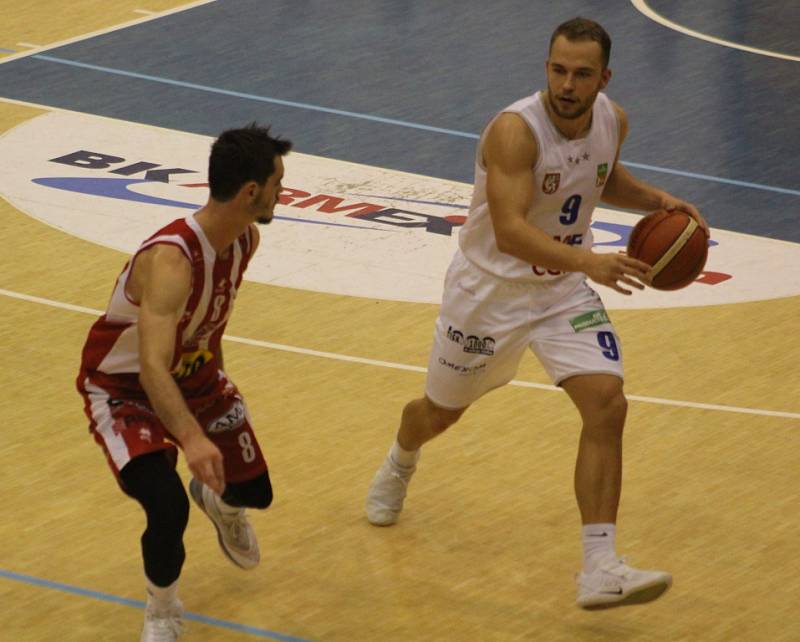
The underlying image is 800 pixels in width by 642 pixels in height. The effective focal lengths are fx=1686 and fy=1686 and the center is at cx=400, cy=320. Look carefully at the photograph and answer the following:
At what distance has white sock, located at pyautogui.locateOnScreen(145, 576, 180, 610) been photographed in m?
5.62

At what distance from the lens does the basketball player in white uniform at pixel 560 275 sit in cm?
588

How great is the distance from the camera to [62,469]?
7.24 meters

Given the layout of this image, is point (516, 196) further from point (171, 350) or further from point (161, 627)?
point (161, 627)

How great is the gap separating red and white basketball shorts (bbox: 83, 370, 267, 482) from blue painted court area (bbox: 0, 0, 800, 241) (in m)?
5.33

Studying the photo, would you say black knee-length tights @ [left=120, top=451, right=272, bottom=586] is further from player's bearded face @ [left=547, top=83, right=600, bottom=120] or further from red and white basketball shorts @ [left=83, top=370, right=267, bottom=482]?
player's bearded face @ [left=547, top=83, right=600, bottom=120]

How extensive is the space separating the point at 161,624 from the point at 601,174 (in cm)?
228

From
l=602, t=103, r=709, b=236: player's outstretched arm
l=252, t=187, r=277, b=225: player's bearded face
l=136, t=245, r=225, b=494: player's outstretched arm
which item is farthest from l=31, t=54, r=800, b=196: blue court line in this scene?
l=136, t=245, r=225, b=494: player's outstretched arm

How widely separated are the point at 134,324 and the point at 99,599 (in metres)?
1.10

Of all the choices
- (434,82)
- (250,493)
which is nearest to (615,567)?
(250,493)

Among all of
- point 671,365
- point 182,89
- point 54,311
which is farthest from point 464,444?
point 182,89

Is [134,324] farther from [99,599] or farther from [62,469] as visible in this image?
[62,469]

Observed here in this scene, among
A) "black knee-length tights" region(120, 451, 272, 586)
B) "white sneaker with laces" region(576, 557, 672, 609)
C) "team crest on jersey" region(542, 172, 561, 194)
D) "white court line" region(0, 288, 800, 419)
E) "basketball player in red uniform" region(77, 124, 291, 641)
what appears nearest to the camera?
"basketball player in red uniform" region(77, 124, 291, 641)

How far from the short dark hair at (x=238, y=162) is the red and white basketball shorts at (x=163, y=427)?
2.55 ft

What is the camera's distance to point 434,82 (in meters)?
13.5
